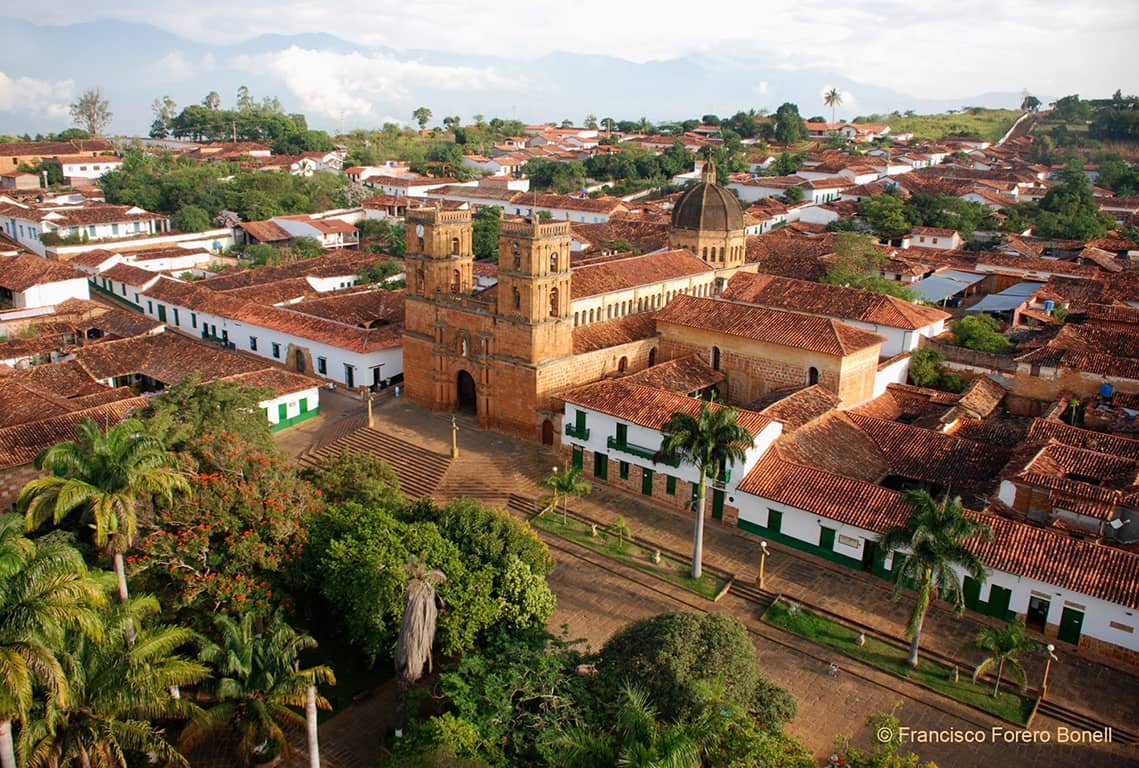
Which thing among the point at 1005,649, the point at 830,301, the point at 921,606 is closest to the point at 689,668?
the point at 921,606

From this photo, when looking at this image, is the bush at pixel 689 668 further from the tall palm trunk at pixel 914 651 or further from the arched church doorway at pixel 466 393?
the arched church doorway at pixel 466 393

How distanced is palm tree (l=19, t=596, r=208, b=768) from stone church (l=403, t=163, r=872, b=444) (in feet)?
54.3

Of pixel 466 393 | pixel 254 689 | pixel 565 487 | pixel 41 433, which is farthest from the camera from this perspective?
pixel 466 393

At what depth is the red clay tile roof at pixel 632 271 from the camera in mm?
34781

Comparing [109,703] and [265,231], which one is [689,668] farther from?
[265,231]

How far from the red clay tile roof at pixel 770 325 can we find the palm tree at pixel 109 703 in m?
22.6

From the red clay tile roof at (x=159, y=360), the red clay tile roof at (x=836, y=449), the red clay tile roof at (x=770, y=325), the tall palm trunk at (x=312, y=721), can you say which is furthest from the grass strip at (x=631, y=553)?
the red clay tile roof at (x=159, y=360)

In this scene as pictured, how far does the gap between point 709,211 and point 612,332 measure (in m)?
11.0

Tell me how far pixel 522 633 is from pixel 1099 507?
15320 millimetres

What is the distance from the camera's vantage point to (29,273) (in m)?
46.0

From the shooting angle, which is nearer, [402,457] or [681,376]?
[402,457]

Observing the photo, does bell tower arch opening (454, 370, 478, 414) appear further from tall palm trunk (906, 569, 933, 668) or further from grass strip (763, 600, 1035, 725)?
tall palm trunk (906, 569, 933, 668)

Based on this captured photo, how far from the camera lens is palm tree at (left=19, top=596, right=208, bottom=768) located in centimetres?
1353

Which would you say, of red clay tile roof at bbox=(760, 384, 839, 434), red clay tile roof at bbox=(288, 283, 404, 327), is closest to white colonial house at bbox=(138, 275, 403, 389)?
red clay tile roof at bbox=(288, 283, 404, 327)
